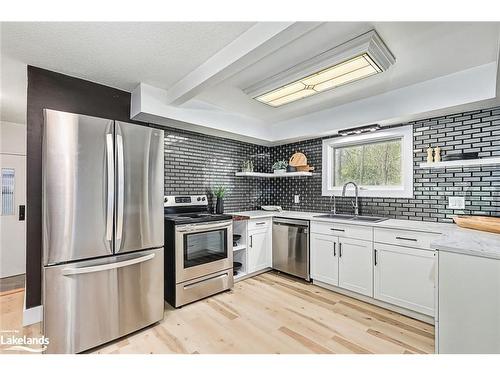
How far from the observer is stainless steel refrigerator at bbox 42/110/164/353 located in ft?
5.57

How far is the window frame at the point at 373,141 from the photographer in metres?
2.85

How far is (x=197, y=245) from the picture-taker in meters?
2.69

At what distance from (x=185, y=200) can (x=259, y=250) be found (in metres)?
1.29

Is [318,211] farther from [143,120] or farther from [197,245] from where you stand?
[143,120]

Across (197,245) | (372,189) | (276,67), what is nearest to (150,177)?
(197,245)

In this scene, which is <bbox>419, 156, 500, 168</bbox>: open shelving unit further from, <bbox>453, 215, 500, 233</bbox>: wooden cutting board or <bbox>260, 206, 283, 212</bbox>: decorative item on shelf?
<bbox>260, 206, 283, 212</bbox>: decorative item on shelf

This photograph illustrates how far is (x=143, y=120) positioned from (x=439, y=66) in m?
3.12

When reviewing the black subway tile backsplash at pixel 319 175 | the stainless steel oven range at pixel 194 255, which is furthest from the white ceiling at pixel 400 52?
the stainless steel oven range at pixel 194 255

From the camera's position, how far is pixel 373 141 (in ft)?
10.6

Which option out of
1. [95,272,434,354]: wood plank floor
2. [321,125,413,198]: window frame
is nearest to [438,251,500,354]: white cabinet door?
[95,272,434,354]: wood plank floor

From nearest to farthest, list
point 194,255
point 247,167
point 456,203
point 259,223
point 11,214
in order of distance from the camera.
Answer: point 456,203, point 194,255, point 259,223, point 11,214, point 247,167

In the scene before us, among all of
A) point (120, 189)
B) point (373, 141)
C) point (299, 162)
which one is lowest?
point (120, 189)

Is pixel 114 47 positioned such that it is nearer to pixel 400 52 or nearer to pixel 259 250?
pixel 400 52

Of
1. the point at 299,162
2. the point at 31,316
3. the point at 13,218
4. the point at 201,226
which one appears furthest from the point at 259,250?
the point at 13,218
